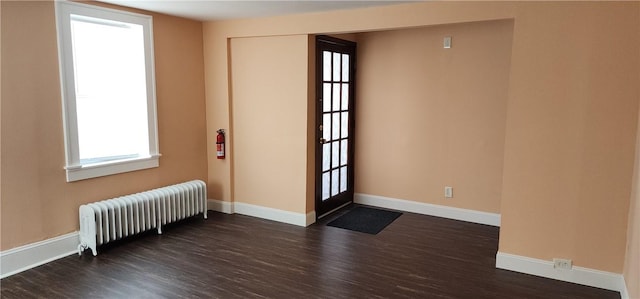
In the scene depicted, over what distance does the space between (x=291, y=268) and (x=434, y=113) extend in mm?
2544

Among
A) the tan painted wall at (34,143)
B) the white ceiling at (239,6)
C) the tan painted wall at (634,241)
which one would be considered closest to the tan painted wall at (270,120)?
the white ceiling at (239,6)

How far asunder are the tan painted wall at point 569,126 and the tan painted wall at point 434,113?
4.05 feet

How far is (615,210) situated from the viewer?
3221 mm

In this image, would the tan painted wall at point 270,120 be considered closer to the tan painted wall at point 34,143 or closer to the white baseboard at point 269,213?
the white baseboard at point 269,213

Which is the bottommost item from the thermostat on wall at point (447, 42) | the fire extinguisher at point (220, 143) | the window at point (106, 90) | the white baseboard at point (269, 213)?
the white baseboard at point (269, 213)

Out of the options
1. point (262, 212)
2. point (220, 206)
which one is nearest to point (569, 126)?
point (262, 212)

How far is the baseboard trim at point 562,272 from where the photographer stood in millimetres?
3290

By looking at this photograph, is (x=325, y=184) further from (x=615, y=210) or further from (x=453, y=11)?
(x=615, y=210)

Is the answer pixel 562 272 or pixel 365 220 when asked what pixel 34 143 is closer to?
pixel 365 220

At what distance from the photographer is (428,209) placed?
5.25 metres

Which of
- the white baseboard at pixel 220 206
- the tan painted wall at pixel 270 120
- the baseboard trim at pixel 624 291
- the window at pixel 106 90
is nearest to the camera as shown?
the baseboard trim at pixel 624 291

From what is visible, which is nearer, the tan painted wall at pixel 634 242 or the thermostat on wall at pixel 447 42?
the tan painted wall at pixel 634 242

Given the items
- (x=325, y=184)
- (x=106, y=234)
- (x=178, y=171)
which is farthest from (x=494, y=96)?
(x=106, y=234)

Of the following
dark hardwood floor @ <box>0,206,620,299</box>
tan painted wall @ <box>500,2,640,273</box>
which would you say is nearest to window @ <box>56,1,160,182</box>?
dark hardwood floor @ <box>0,206,620,299</box>
